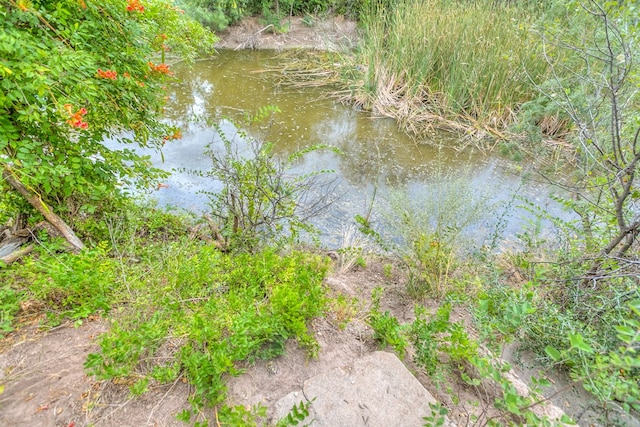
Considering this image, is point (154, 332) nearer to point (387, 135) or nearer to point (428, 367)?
point (428, 367)

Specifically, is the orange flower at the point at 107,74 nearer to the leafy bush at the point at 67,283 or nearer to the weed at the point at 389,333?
the leafy bush at the point at 67,283

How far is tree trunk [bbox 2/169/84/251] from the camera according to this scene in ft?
5.10

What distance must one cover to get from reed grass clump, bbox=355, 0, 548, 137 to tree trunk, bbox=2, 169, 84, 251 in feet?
13.4

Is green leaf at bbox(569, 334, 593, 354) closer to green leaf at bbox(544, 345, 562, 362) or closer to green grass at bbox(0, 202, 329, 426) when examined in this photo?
green leaf at bbox(544, 345, 562, 362)

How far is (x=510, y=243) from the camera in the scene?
2.77 m

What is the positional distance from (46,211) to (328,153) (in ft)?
9.31

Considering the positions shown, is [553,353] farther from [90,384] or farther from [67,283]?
[67,283]

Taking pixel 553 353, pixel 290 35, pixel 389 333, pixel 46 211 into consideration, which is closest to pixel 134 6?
pixel 46 211

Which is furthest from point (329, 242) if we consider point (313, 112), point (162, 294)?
point (313, 112)

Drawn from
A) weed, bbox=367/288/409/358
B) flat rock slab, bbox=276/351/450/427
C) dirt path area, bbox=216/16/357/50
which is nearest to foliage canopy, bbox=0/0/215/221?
flat rock slab, bbox=276/351/450/427

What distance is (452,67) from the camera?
15.1ft

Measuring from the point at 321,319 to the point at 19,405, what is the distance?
1.17m

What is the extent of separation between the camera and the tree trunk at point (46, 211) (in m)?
1.56

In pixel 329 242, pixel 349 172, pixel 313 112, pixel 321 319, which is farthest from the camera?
pixel 313 112
